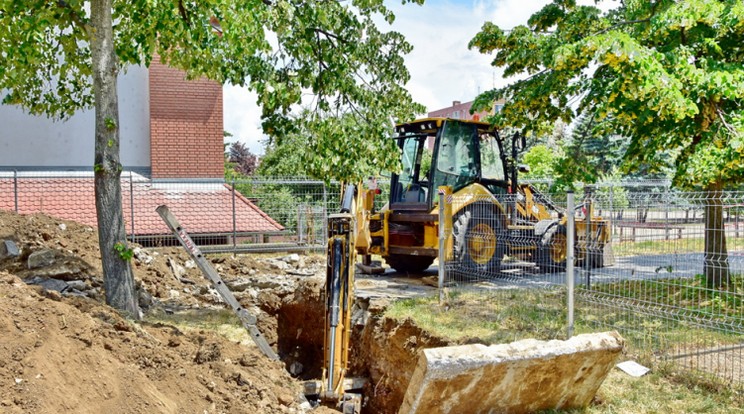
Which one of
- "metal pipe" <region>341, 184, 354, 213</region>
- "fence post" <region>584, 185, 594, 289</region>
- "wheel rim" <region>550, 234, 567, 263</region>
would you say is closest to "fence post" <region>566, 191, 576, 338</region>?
"fence post" <region>584, 185, 594, 289</region>

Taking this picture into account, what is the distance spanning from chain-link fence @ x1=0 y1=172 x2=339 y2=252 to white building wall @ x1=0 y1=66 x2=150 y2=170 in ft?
2.09

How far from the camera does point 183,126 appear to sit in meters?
15.5

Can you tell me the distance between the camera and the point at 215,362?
5.93m

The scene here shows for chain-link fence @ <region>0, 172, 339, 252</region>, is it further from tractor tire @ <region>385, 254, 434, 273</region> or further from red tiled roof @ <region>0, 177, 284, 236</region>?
tractor tire @ <region>385, 254, 434, 273</region>

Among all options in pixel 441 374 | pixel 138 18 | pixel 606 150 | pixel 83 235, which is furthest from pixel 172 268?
pixel 606 150

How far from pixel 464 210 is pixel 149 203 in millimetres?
7236

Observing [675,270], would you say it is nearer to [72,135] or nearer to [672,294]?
[672,294]

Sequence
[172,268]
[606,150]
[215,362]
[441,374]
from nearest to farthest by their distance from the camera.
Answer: [441,374] < [215,362] < [172,268] < [606,150]

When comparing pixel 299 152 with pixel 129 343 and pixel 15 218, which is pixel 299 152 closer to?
pixel 129 343

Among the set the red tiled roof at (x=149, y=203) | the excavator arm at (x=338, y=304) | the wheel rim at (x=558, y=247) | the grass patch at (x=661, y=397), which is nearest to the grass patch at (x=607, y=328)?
the grass patch at (x=661, y=397)

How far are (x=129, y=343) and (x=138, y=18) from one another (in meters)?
3.64

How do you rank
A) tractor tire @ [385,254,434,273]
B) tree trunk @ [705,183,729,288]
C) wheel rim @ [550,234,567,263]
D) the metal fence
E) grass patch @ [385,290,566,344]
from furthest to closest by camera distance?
tractor tire @ [385,254,434,273]
wheel rim @ [550,234,567,263]
grass patch @ [385,290,566,344]
the metal fence
tree trunk @ [705,183,729,288]

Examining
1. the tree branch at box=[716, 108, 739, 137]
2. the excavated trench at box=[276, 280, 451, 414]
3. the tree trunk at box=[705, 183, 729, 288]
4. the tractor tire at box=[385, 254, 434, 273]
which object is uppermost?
the tree branch at box=[716, 108, 739, 137]

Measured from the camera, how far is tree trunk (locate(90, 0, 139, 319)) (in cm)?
699
